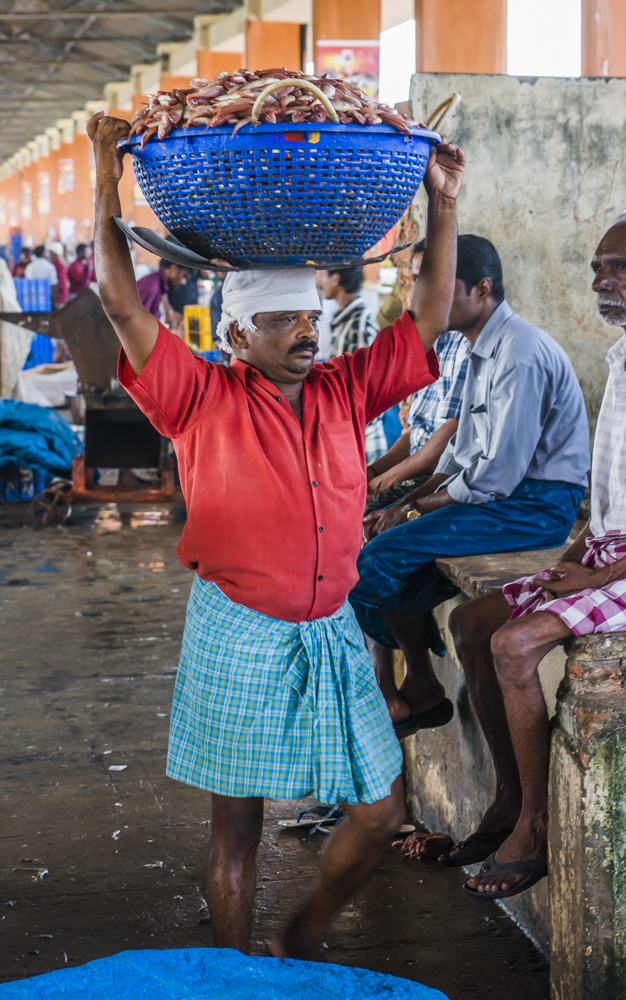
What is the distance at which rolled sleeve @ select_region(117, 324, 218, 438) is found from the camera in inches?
88.8

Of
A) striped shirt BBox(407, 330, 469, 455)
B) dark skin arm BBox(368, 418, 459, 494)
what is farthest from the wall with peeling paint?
dark skin arm BBox(368, 418, 459, 494)

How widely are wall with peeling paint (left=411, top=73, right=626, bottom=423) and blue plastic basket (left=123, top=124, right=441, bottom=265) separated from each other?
2500mm

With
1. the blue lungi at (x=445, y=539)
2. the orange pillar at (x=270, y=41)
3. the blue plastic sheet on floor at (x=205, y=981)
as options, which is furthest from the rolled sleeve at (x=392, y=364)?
the orange pillar at (x=270, y=41)

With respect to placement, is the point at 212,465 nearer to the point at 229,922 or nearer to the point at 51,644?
the point at 229,922

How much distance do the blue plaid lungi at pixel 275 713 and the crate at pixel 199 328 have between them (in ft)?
20.3

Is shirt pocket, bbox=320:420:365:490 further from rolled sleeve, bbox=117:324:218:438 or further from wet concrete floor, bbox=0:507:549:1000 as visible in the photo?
wet concrete floor, bbox=0:507:549:1000

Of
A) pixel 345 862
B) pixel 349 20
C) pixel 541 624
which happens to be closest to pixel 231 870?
pixel 345 862

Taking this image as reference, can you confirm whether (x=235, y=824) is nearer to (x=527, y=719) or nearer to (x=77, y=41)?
(x=527, y=719)

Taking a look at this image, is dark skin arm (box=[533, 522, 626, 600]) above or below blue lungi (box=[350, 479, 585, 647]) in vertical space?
above

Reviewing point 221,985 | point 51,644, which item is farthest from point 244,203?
point 51,644

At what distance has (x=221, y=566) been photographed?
2363 mm

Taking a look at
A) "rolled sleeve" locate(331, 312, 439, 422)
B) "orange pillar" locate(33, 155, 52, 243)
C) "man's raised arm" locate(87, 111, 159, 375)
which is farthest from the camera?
"orange pillar" locate(33, 155, 52, 243)

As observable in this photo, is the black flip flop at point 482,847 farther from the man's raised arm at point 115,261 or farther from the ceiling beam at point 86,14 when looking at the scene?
the ceiling beam at point 86,14

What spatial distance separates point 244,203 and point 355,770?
1241 mm
